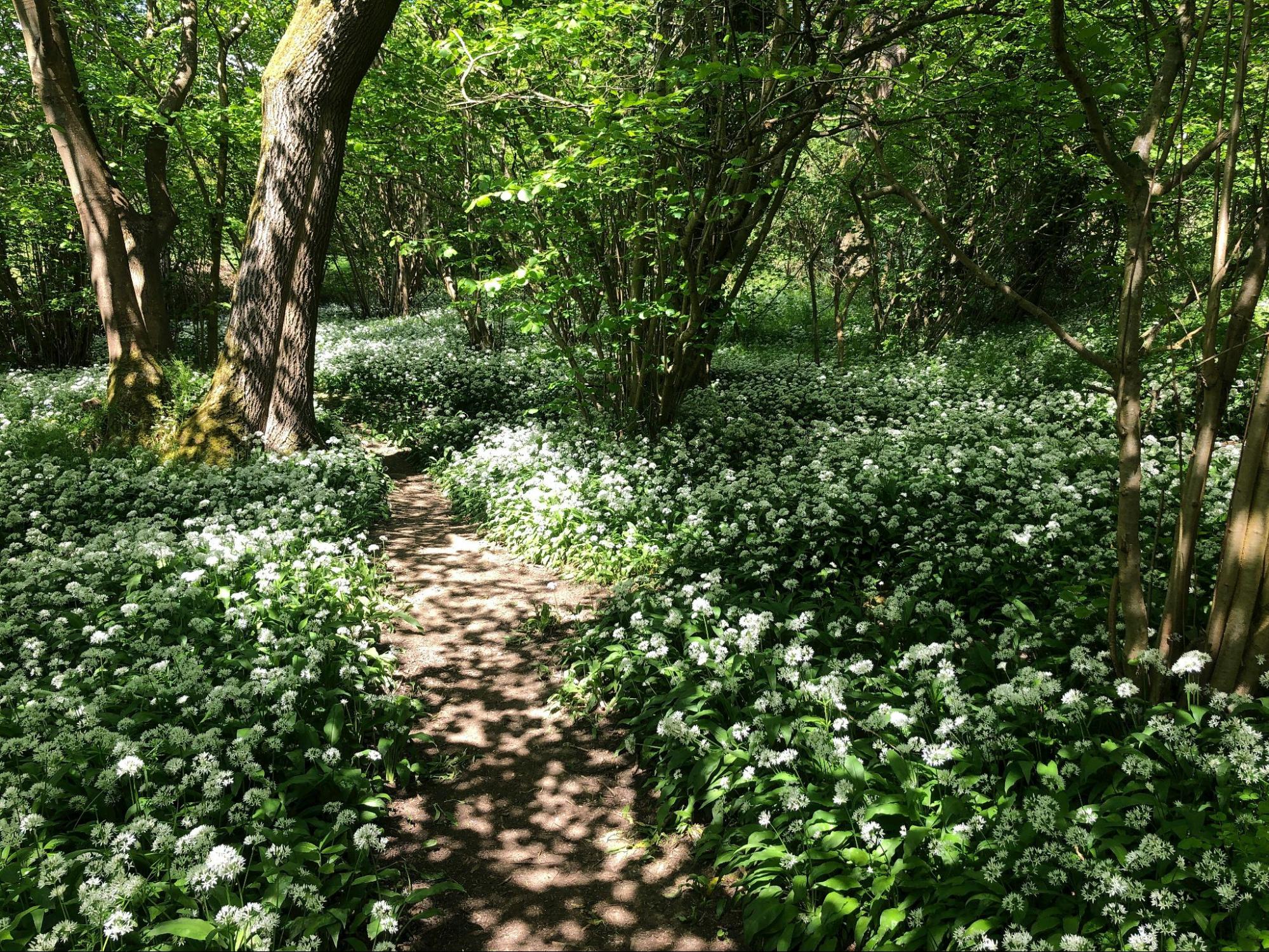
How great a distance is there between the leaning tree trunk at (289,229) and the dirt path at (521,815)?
3779 millimetres

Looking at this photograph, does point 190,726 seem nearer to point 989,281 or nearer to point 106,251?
point 989,281

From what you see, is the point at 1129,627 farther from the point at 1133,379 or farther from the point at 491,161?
the point at 491,161

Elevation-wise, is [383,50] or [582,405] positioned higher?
[383,50]

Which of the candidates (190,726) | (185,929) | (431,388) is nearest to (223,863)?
(185,929)

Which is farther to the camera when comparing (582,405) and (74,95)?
(582,405)

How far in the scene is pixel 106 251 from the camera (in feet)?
30.8

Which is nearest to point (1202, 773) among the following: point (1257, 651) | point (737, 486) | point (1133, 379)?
point (1257, 651)

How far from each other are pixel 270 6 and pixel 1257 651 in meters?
19.4

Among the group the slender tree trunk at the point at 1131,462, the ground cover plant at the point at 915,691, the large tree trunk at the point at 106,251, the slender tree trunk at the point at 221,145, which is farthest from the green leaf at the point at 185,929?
the slender tree trunk at the point at 221,145

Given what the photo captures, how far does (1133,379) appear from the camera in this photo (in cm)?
372

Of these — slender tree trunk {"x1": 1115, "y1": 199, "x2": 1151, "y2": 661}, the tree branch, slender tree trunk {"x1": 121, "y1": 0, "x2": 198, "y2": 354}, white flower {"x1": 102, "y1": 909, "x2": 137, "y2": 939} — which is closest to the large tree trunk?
slender tree trunk {"x1": 121, "y1": 0, "x2": 198, "y2": 354}

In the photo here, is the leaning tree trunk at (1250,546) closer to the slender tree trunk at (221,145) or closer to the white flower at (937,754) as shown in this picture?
the white flower at (937,754)

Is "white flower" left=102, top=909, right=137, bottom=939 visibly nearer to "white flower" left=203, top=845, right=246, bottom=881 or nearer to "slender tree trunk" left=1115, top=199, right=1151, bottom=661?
"white flower" left=203, top=845, right=246, bottom=881

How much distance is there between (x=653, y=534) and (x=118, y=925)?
4.99m
